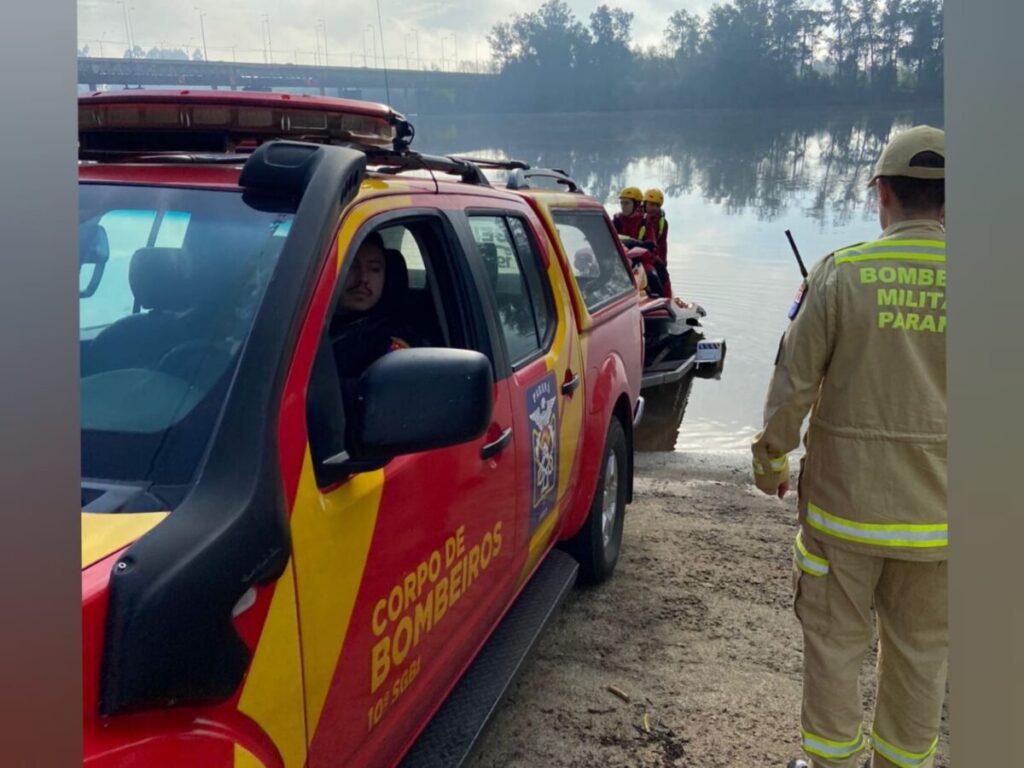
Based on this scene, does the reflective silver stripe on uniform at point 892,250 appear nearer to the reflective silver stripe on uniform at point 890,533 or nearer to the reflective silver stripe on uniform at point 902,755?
the reflective silver stripe on uniform at point 890,533

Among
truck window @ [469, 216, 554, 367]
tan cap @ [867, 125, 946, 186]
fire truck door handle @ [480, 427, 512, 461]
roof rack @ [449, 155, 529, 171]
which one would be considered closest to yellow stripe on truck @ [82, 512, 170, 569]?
fire truck door handle @ [480, 427, 512, 461]

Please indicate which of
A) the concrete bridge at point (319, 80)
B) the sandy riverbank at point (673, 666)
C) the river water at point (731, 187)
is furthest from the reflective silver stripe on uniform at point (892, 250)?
the sandy riverbank at point (673, 666)

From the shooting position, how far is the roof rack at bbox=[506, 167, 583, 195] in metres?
4.00

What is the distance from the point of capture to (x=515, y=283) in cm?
343

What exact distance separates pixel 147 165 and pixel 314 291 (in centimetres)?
64

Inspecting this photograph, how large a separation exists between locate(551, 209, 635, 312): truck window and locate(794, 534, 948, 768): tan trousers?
77.4 inches

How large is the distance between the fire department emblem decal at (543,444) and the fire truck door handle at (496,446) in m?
0.26

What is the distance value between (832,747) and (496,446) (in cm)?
130

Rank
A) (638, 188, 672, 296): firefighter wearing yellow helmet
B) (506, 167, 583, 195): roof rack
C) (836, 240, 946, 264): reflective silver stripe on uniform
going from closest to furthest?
(836, 240, 946, 264): reflective silver stripe on uniform → (506, 167, 583, 195): roof rack → (638, 188, 672, 296): firefighter wearing yellow helmet

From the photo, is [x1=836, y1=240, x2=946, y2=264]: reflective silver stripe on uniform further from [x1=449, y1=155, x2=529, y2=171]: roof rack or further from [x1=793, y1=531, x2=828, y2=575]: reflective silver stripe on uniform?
[x1=449, y1=155, x2=529, y2=171]: roof rack

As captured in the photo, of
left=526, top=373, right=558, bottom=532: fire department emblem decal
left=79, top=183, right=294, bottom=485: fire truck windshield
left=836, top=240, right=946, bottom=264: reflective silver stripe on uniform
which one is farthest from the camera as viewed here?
left=526, top=373, right=558, bottom=532: fire department emblem decal

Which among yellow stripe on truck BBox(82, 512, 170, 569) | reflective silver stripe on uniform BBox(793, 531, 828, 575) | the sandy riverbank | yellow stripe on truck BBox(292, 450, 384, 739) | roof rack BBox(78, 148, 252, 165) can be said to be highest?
roof rack BBox(78, 148, 252, 165)

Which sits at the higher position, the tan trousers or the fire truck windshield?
the fire truck windshield

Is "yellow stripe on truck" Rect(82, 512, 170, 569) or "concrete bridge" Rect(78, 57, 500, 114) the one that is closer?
"yellow stripe on truck" Rect(82, 512, 170, 569)
